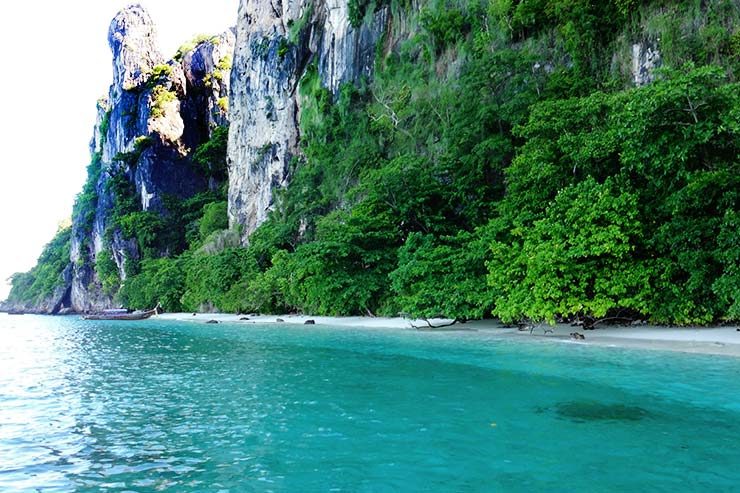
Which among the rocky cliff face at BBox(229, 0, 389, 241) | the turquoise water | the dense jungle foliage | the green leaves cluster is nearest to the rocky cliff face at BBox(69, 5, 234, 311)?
the green leaves cluster


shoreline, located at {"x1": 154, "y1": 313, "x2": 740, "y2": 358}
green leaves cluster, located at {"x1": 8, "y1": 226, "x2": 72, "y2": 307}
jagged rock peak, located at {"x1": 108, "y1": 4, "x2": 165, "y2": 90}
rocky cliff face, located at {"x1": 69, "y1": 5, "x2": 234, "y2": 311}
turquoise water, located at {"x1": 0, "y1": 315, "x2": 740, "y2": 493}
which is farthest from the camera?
green leaves cluster, located at {"x1": 8, "y1": 226, "x2": 72, "y2": 307}

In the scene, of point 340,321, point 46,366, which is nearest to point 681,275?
point 340,321

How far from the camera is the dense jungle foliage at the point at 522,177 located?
14.2 meters

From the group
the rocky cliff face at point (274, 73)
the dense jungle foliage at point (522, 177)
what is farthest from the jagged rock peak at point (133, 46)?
the dense jungle foliage at point (522, 177)

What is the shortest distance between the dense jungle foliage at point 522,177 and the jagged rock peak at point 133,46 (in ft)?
142

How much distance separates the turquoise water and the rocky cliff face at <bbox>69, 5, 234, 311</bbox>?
2305 inches

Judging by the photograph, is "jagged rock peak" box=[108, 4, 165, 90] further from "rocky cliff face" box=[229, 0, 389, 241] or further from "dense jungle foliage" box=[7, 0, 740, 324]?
"dense jungle foliage" box=[7, 0, 740, 324]

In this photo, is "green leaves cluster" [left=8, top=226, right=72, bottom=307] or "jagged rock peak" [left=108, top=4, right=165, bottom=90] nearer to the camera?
"jagged rock peak" [left=108, top=4, right=165, bottom=90]

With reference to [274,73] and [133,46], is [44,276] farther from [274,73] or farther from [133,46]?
[274,73]

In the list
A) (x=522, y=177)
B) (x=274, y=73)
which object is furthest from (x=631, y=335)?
(x=274, y=73)

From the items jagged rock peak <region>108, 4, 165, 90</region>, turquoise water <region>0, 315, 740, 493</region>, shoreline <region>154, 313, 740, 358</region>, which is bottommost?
turquoise water <region>0, 315, 740, 493</region>

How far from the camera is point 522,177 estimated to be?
18922 millimetres

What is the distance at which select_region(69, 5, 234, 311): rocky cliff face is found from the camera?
6681 cm

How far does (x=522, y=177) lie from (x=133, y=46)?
7308cm
